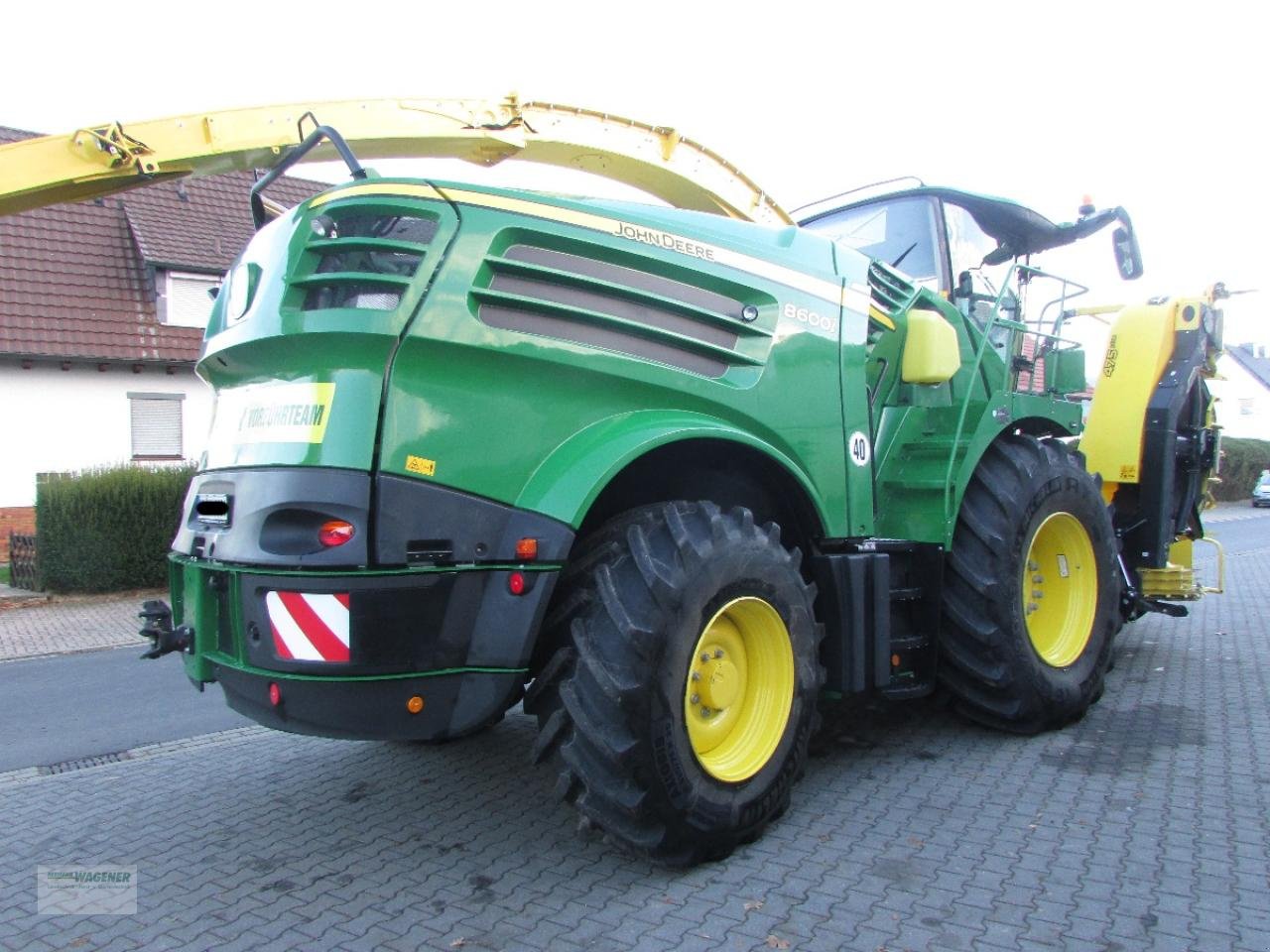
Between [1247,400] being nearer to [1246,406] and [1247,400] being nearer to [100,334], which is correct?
[1246,406]

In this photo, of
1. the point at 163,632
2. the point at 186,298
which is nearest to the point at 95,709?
the point at 163,632

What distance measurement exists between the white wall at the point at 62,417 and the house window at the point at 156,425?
0.15m

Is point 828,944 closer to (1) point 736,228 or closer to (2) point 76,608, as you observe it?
(1) point 736,228

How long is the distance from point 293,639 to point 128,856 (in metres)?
1.41

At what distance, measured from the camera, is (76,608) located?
1187 centimetres

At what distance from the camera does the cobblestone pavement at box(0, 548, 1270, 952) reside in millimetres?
3041

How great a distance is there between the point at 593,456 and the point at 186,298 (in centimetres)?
1663

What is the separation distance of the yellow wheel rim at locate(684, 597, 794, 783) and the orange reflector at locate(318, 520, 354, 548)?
1.22 m

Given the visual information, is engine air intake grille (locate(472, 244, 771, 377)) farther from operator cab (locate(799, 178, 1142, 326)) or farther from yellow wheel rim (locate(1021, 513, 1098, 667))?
yellow wheel rim (locate(1021, 513, 1098, 667))

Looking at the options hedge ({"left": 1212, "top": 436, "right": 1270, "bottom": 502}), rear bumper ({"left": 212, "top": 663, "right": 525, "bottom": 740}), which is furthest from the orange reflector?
hedge ({"left": 1212, "top": 436, "right": 1270, "bottom": 502})

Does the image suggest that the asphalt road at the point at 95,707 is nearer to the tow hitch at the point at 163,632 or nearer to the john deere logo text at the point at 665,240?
the tow hitch at the point at 163,632

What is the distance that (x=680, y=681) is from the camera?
327 cm

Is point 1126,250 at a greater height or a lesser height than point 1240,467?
greater

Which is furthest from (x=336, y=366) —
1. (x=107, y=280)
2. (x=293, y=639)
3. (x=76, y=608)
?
(x=107, y=280)
